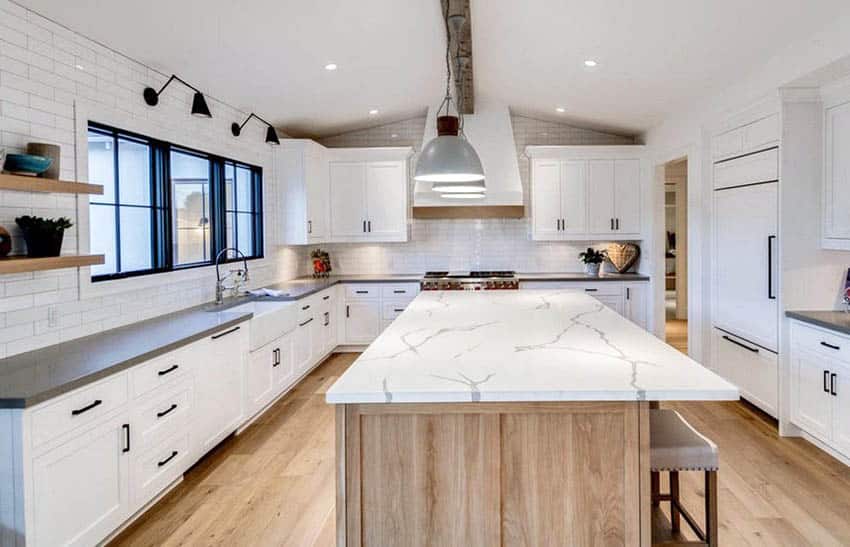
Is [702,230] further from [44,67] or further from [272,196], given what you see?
[44,67]

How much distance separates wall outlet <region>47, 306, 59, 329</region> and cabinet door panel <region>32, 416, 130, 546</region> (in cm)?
70

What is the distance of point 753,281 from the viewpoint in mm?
4312

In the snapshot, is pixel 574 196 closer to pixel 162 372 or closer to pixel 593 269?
pixel 593 269

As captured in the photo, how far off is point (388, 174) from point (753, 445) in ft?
15.2

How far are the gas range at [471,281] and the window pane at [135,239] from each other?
3.31 metres

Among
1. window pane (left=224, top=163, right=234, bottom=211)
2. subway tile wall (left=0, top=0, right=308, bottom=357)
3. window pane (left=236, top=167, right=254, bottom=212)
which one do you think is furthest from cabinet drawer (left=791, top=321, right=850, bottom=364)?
window pane (left=236, top=167, right=254, bottom=212)

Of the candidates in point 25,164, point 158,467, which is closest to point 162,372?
point 158,467

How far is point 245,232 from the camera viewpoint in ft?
18.8

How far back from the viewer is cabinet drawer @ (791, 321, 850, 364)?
3.32 metres

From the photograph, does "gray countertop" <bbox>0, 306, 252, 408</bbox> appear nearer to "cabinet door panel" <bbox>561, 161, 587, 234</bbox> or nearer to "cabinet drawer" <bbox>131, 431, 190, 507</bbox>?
"cabinet drawer" <bbox>131, 431, 190, 507</bbox>

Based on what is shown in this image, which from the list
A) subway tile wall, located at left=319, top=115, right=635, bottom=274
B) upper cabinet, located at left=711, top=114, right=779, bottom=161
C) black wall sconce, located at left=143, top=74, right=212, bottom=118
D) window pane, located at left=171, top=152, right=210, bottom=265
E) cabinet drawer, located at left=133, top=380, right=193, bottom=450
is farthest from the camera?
subway tile wall, located at left=319, top=115, right=635, bottom=274

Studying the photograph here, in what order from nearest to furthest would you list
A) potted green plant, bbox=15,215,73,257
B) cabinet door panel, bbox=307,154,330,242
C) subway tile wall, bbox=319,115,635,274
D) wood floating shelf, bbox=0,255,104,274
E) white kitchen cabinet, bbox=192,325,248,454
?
wood floating shelf, bbox=0,255,104,274 < potted green plant, bbox=15,215,73,257 < white kitchen cabinet, bbox=192,325,248,454 < cabinet door panel, bbox=307,154,330,242 < subway tile wall, bbox=319,115,635,274

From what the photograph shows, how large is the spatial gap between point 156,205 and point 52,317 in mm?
1257

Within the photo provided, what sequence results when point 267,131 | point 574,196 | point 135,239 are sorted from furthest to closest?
point 574,196 < point 267,131 < point 135,239
